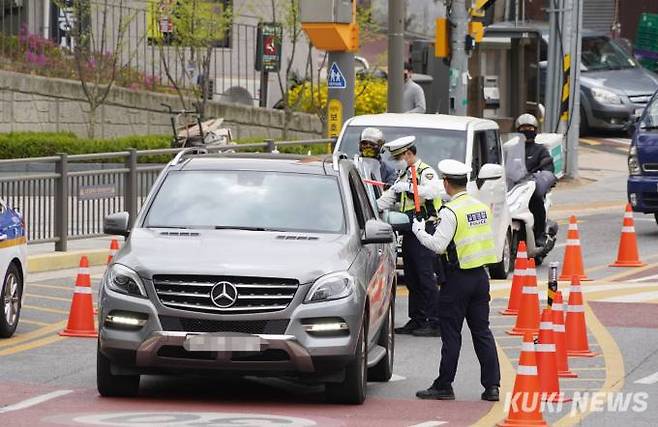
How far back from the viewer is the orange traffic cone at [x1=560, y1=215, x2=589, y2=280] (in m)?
20.3

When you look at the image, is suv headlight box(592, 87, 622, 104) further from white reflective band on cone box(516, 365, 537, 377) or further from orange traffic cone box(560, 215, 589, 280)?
white reflective band on cone box(516, 365, 537, 377)

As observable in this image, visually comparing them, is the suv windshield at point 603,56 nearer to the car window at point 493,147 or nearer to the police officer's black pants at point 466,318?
the car window at point 493,147

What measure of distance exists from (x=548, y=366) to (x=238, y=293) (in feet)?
7.36

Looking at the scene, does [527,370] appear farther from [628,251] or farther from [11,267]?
[628,251]

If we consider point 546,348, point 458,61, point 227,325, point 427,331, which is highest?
point 458,61

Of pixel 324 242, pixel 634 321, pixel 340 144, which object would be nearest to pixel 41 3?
pixel 340 144

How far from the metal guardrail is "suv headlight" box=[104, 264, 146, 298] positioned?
26.2ft

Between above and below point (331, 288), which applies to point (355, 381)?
below

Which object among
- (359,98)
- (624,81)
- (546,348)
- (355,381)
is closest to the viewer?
(355,381)

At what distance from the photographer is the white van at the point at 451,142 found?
19.9 m

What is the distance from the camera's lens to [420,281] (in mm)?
16266

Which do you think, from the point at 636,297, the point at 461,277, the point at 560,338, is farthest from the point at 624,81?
the point at 461,277

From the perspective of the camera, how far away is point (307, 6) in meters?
23.6

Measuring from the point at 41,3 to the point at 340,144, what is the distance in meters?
17.3
